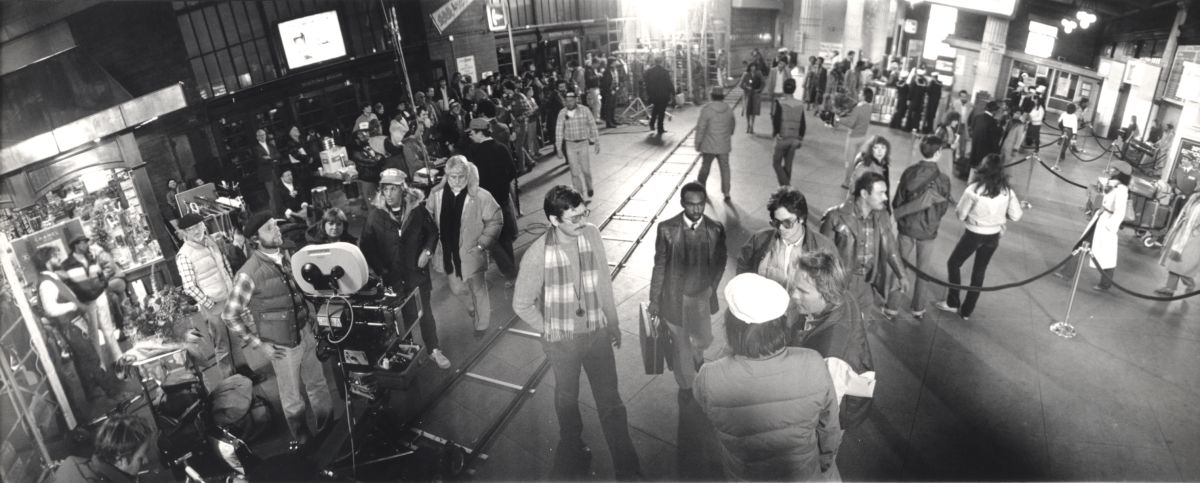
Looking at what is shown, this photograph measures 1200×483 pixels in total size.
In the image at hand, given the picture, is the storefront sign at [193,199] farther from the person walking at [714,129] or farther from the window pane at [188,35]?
the person walking at [714,129]

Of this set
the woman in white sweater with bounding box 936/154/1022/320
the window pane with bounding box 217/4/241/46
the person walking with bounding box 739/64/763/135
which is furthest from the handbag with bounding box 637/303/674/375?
the person walking with bounding box 739/64/763/135

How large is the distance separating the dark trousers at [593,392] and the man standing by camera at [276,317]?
6.48ft

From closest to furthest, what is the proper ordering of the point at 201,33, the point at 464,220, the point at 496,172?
the point at 464,220, the point at 496,172, the point at 201,33

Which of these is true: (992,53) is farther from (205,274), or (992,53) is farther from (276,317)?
(205,274)

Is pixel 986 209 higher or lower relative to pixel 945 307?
higher

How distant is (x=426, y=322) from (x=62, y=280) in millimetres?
2623

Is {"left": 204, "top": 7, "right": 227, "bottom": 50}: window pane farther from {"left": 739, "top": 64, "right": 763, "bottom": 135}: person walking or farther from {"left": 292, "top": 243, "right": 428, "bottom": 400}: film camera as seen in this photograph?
{"left": 739, "top": 64, "right": 763, "bottom": 135}: person walking

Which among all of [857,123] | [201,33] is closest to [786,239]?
[857,123]

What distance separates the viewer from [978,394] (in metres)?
4.98

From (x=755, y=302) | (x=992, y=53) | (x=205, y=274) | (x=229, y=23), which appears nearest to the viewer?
(x=755, y=302)

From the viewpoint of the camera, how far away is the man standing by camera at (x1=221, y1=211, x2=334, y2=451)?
166 inches

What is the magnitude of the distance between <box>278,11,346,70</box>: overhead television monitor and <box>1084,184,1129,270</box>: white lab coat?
13.3m

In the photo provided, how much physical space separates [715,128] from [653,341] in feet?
16.5

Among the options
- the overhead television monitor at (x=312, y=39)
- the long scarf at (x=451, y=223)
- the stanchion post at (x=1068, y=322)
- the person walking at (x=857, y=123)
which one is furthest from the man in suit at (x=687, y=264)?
the overhead television monitor at (x=312, y=39)
